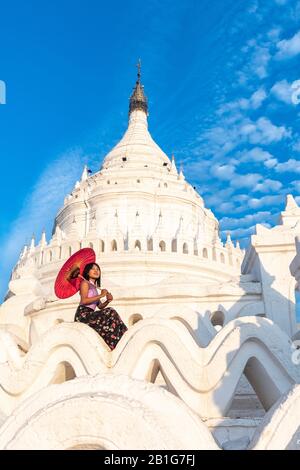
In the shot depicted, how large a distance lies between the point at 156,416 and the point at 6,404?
169 inches

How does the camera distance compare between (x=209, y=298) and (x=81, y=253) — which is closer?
(x=81, y=253)

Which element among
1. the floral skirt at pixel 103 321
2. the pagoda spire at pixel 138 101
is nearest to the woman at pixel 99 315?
the floral skirt at pixel 103 321

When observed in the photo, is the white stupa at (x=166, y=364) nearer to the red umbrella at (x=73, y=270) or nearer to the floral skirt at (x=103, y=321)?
the floral skirt at (x=103, y=321)

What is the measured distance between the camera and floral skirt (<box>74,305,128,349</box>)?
20.6ft

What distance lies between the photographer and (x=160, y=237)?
2691 cm

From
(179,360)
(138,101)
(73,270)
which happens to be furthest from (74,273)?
(138,101)

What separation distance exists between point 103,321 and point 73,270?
3.37ft

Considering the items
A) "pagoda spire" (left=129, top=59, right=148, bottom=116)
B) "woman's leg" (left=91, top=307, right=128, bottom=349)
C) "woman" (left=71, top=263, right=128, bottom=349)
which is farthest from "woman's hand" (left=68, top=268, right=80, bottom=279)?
"pagoda spire" (left=129, top=59, right=148, bottom=116)

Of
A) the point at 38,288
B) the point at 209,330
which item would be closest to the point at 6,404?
the point at 209,330

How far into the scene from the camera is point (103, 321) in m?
6.31

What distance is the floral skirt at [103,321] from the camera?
628cm

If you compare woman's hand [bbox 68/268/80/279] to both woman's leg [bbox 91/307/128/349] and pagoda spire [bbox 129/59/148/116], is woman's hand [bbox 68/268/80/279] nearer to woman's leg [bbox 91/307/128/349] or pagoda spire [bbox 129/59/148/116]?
woman's leg [bbox 91/307/128/349]

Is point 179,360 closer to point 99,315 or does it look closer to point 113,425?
point 99,315
